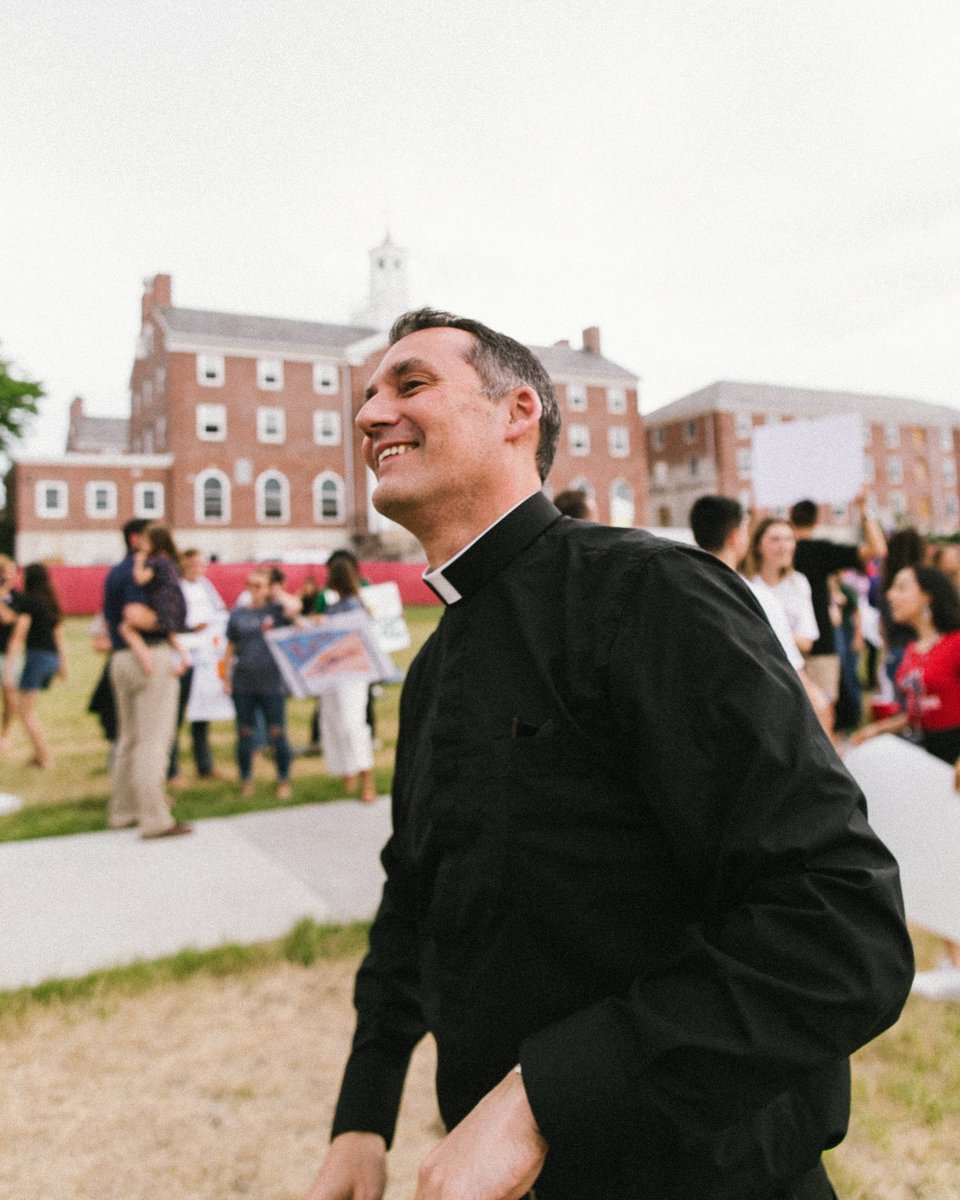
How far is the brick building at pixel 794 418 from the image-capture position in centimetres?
5722

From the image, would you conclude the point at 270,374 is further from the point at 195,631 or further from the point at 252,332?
the point at 195,631

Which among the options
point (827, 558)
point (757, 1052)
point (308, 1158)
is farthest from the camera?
point (827, 558)

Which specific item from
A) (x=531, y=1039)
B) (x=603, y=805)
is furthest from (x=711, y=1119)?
(x=603, y=805)

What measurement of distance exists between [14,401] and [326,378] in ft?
47.9

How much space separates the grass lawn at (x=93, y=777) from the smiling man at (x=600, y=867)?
5666mm

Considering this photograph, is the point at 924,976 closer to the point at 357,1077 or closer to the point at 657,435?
the point at 357,1077

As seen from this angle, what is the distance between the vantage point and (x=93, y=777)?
8.52m

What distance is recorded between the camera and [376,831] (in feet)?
21.1

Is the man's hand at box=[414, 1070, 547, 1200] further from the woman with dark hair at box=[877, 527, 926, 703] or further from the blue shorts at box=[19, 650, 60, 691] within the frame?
the blue shorts at box=[19, 650, 60, 691]

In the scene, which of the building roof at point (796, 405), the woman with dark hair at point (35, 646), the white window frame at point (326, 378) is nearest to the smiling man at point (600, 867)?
the woman with dark hair at point (35, 646)

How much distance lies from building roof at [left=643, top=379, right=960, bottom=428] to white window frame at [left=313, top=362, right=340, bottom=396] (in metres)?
24.8

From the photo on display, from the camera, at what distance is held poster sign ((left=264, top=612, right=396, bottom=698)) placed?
7480mm

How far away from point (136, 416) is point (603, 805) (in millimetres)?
54089

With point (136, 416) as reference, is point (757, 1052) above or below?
below
